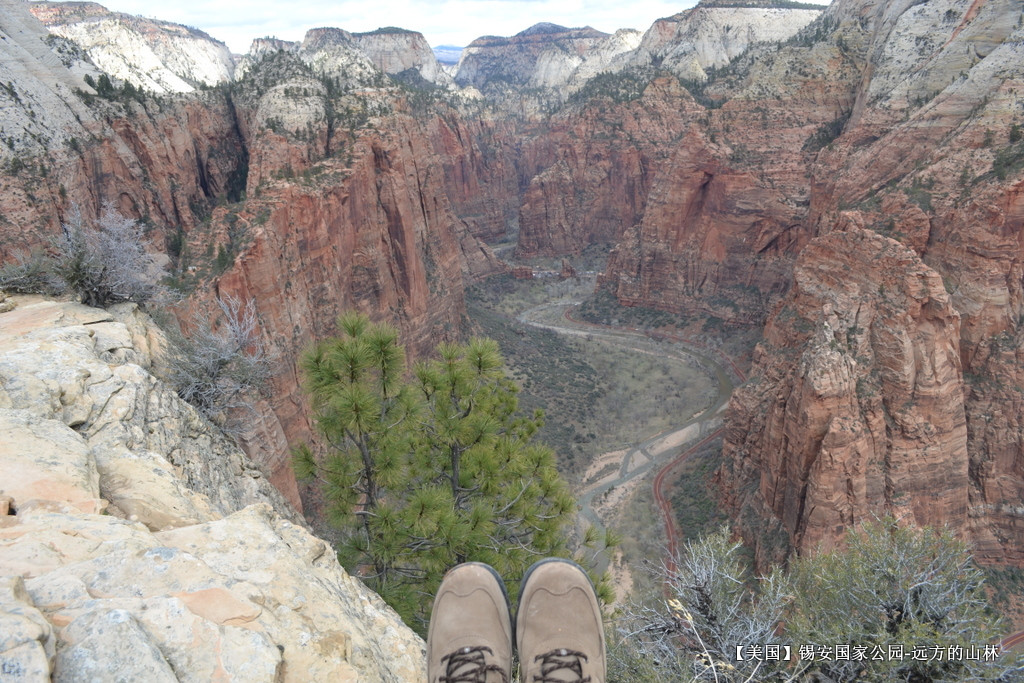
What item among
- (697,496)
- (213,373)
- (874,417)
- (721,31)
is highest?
(721,31)

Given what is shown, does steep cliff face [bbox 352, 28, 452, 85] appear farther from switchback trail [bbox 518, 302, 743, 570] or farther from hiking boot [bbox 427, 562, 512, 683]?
hiking boot [bbox 427, 562, 512, 683]

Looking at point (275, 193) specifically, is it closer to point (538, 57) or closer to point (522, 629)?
point (522, 629)

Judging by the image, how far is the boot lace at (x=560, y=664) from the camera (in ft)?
17.3

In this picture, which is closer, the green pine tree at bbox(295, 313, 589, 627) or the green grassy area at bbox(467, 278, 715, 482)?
the green pine tree at bbox(295, 313, 589, 627)

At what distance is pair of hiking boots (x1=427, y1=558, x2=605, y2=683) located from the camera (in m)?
5.25

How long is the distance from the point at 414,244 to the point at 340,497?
26.3 meters

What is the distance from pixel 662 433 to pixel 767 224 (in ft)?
69.2

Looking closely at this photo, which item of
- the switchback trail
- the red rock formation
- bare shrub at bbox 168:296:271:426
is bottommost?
the switchback trail

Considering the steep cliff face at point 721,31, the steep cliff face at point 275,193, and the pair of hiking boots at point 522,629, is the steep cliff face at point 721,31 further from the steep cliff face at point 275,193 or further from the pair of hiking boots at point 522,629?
the pair of hiking boots at point 522,629

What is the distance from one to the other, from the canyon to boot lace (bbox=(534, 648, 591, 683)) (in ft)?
24.0

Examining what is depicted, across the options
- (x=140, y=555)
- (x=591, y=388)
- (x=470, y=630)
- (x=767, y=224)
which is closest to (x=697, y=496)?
(x=591, y=388)

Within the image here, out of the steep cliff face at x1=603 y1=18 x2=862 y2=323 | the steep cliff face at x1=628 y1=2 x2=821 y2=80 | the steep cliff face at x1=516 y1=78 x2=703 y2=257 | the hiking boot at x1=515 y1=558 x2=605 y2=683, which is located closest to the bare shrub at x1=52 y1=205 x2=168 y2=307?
the hiking boot at x1=515 y1=558 x2=605 y2=683

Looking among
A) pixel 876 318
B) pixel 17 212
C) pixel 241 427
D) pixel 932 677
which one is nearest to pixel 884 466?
pixel 876 318

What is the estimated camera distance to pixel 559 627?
5562mm
